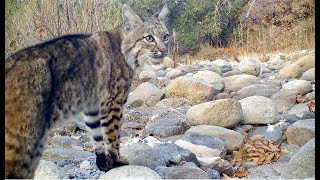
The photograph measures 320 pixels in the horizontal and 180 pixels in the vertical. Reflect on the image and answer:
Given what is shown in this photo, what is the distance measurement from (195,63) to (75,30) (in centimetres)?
441

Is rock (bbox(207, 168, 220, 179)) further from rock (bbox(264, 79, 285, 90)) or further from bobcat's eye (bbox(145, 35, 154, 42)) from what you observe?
rock (bbox(264, 79, 285, 90))

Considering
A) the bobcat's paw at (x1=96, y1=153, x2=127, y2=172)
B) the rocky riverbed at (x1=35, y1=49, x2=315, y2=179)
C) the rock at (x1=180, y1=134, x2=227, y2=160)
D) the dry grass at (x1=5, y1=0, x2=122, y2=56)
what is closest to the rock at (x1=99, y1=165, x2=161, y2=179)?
the rocky riverbed at (x1=35, y1=49, x2=315, y2=179)

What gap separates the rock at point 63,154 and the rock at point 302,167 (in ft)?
5.10

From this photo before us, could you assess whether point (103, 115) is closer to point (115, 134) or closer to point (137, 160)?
point (115, 134)

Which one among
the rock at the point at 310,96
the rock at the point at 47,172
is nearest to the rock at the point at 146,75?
the rock at the point at 310,96

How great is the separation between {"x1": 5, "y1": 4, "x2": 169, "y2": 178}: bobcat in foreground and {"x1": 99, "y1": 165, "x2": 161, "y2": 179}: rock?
0.57ft

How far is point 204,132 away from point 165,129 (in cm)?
45

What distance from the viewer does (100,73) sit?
271 cm

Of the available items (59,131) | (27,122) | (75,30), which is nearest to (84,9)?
(75,30)

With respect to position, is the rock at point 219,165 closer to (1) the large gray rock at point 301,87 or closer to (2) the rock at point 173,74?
(1) the large gray rock at point 301,87

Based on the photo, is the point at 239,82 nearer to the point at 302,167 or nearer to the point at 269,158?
the point at 269,158

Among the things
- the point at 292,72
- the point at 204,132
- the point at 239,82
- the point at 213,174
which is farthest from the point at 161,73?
the point at 213,174

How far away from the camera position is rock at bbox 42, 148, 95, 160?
11.9 feet

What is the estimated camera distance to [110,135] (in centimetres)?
289
